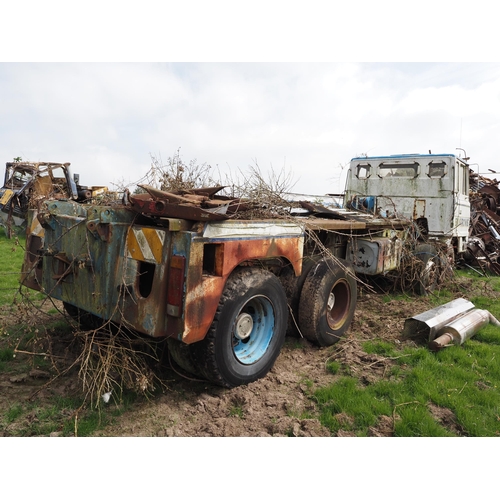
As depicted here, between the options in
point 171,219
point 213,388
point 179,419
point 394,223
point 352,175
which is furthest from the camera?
point 352,175

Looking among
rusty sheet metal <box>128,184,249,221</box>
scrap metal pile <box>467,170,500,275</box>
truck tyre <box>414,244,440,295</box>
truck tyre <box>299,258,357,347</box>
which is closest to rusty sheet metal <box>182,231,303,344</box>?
rusty sheet metal <box>128,184,249,221</box>

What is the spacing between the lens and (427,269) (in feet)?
21.6

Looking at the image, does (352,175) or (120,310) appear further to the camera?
(352,175)

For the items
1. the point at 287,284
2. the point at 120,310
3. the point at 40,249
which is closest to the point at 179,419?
the point at 120,310

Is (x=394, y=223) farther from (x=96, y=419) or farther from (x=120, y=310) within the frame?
(x=96, y=419)

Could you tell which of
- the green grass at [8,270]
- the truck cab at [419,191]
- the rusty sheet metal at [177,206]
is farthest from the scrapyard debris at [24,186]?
the rusty sheet metal at [177,206]

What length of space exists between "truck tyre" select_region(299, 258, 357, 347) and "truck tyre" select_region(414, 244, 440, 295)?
8.31 feet

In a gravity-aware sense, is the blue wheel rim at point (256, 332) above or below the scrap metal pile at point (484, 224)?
below

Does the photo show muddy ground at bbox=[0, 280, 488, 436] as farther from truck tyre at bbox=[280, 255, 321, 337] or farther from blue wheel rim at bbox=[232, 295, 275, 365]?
truck tyre at bbox=[280, 255, 321, 337]

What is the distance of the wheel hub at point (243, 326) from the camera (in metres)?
3.20

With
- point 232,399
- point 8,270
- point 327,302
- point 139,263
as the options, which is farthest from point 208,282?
point 8,270

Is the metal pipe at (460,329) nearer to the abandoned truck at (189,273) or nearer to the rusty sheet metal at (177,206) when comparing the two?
the abandoned truck at (189,273)

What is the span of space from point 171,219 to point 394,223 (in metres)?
4.40

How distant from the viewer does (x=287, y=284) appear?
389 centimetres
